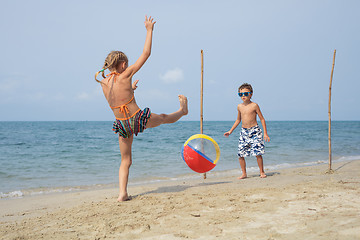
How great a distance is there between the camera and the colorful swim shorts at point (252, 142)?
6367 mm

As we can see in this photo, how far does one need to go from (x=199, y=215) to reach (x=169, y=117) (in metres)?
1.74

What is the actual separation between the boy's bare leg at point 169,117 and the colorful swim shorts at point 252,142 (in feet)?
7.10

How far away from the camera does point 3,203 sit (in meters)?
5.22

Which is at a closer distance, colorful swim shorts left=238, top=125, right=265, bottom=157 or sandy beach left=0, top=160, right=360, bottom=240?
sandy beach left=0, top=160, right=360, bottom=240

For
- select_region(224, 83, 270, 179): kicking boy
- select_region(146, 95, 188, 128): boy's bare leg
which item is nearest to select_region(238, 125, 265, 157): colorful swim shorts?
select_region(224, 83, 270, 179): kicking boy

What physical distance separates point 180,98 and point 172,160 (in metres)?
6.27

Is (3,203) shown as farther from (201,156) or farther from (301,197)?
(301,197)

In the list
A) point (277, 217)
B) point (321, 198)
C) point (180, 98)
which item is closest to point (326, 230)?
point (277, 217)

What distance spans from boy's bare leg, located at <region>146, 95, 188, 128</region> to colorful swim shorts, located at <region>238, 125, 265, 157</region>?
7.10ft

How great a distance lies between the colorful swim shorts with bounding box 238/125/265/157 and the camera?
6.37 metres

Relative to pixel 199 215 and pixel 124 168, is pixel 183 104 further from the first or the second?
pixel 199 215

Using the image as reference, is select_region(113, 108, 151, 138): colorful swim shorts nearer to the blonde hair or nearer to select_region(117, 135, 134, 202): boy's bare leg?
select_region(117, 135, 134, 202): boy's bare leg

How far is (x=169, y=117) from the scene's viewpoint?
4.67 meters

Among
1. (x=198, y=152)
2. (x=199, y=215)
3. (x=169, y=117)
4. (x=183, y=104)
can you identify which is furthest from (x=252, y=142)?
(x=199, y=215)
